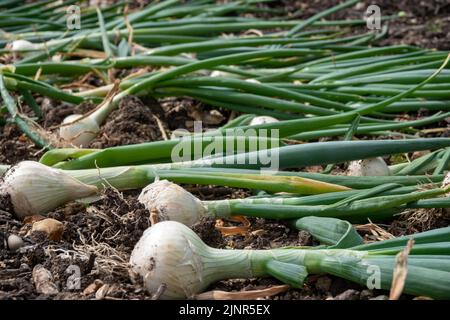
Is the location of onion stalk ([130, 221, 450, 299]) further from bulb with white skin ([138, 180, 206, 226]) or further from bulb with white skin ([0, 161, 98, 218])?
bulb with white skin ([0, 161, 98, 218])

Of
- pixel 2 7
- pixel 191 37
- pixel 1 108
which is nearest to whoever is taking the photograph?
pixel 1 108

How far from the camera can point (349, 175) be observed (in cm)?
245

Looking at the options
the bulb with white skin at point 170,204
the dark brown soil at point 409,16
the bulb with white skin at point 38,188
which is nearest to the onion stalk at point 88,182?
the bulb with white skin at point 38,188

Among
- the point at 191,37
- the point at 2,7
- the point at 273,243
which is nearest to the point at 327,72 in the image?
the point at 191,37

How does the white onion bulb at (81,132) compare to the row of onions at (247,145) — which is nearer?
the row of onions at (247,145)

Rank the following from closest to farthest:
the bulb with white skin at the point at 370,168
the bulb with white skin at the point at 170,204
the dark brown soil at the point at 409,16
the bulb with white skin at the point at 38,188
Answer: the bulb with white skin at the point at 170,204 → the bulb with white skin at the point at 38,188 → the bulb with white skin at the point at 370,168 → the dark brown soil at the point at 409,16

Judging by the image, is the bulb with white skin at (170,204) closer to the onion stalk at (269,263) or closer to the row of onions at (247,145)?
the row of onions at (247,145)

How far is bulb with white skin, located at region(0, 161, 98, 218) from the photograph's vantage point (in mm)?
2180

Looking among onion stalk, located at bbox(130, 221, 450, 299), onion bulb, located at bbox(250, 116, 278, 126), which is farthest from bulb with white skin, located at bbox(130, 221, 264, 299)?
onion bulb, located at bbox(250, 116, 278, 126)

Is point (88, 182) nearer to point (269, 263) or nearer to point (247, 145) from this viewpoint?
point (247, 145)

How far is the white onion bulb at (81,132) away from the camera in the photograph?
2.82 metres

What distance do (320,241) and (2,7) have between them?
97.9 inches
